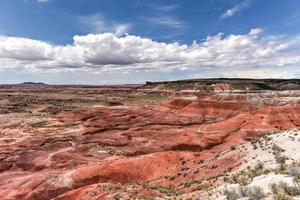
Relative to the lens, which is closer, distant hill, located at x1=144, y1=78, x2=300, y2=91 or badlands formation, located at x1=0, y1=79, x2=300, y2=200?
badlands formation, located at x1=0, y1=79, x2=300, y2=200

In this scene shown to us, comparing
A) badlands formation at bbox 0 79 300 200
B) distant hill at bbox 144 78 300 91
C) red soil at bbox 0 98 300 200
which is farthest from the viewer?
distant hill at bbox 144 78 300 91

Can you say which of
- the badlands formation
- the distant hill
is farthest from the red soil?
the distant hill

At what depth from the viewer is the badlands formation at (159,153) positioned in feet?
64.2

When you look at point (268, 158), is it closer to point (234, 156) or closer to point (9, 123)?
point (234, 156)

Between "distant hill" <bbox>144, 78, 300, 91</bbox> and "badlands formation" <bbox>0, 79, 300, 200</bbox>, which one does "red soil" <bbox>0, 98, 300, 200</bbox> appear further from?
"distant hill" <bbox>144, 78, 300, 91</bbox>

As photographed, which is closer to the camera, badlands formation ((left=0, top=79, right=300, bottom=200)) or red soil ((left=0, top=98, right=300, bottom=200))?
badlands formation ((left=0, top=79, right=300, bottom=200))

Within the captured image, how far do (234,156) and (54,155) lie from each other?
26613mm

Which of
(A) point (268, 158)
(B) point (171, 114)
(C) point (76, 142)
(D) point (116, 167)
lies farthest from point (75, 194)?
(B) point (171, 114)

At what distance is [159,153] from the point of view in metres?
36.3

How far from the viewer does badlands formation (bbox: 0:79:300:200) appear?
1956 cm

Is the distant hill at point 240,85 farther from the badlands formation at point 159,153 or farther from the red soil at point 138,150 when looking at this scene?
the red soil at point 138,150

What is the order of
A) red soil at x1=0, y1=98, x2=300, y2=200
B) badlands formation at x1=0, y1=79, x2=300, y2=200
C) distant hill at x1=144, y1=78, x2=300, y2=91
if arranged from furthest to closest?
distant hill at x1=144, y1=78, x2=300, y2=91 → red soil at x1=0, y1=98, x2=300, y2=200 → badlands formation at x1=0, y1=79, x2=300, y2=200

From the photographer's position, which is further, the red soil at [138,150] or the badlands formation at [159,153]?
the red soil at [138,150]

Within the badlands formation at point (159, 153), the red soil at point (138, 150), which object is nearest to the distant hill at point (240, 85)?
the badlands formation at point (159, 153)
